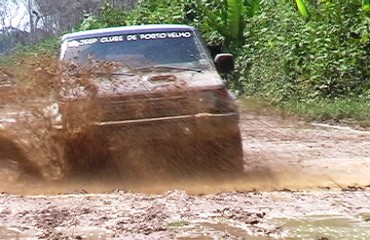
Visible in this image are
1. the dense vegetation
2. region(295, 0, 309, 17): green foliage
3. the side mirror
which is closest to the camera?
the side mirror

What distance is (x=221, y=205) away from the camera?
473cm

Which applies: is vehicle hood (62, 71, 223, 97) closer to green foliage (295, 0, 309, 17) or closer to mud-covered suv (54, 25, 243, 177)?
mud-covered suv (54, 25, 243, 177)

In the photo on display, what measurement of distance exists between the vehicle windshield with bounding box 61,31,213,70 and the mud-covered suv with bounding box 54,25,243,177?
34 centimetres

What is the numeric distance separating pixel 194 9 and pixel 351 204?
14004mm

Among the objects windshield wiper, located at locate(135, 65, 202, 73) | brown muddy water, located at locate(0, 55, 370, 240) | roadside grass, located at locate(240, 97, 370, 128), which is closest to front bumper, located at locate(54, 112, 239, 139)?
brown muddy water, located at locate(0, 55, 370, 240)

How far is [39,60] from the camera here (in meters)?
6.02

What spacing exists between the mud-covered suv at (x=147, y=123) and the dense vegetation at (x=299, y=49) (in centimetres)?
463

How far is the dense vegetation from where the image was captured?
38.6ft

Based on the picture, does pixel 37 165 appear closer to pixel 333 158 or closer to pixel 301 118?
pixel 333 158

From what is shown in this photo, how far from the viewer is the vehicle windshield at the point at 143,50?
6.45 m

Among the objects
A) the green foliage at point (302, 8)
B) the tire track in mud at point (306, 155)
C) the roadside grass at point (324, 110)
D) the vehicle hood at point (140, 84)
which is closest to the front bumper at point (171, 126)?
the vehicle hood at point (140, 84)

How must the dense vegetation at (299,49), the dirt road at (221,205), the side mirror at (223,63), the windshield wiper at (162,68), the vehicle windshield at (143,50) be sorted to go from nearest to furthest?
the dirt road at (221,205)
the windshield wiper at (162,68)
the vehicle windshield at (143,50)
the side mirror at (223,63)
the dense vegetation at (299,49)

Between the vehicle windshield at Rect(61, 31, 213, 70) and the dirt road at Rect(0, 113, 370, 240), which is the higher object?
the vehicle windshield at Rect(61, 31, 213, 70)

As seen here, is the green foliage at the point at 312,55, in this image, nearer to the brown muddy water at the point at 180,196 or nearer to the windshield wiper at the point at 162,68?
the brown muddy water at the point at 180,196
